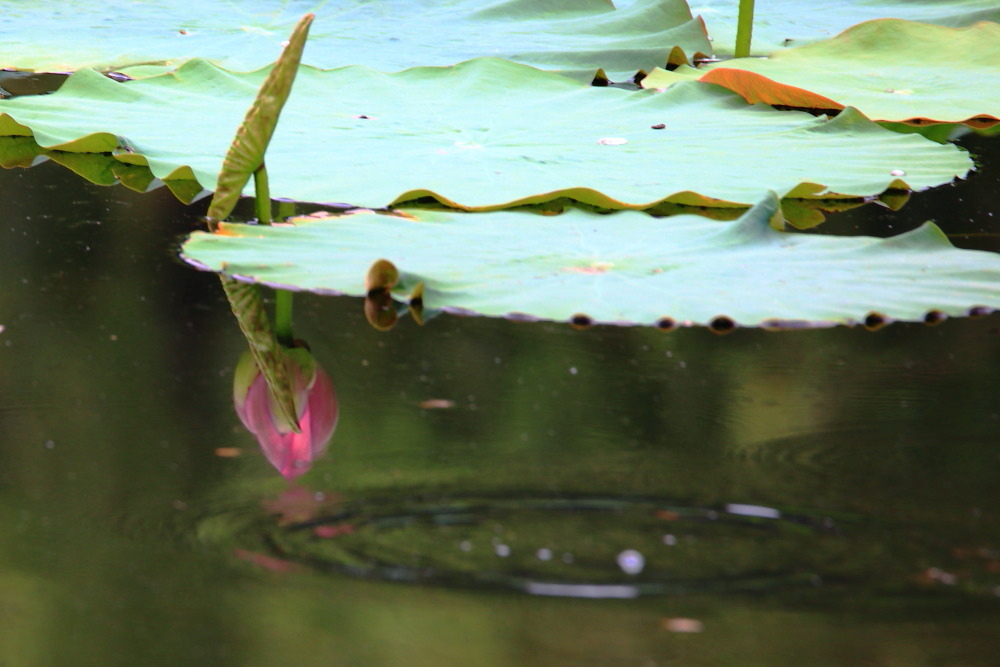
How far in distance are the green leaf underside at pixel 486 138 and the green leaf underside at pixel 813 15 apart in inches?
41.8

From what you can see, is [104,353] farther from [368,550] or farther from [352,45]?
[352,45]

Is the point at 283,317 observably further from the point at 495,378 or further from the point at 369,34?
the point at 369,34

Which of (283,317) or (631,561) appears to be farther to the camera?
(283,317)

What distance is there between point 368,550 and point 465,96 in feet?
6.27

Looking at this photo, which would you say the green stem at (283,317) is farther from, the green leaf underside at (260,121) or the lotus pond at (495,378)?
the green leaf underside at (260,121)

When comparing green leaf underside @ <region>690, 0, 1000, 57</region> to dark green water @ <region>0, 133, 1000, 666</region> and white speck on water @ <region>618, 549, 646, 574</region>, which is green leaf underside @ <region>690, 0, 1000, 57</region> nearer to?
dark green water @ <region>0, 133, 1000, 666</region>

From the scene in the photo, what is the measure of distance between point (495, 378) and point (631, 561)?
441 millimetres

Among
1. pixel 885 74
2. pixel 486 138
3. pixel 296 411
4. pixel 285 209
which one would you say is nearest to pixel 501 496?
pixel 296 411

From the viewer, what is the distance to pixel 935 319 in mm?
1621

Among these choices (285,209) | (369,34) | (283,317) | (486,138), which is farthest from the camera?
(369,34)

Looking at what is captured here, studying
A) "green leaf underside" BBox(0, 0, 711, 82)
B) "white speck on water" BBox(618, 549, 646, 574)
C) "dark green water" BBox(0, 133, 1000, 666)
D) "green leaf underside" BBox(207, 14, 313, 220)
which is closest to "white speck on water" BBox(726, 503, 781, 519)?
"dark green water" BBox(0, 133, 1000, 666)

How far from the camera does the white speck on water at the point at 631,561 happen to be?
101 cm

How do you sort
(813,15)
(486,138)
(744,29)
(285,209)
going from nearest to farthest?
(285,209)
(486,138)
(744,29)
(813,15)

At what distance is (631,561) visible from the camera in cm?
102
